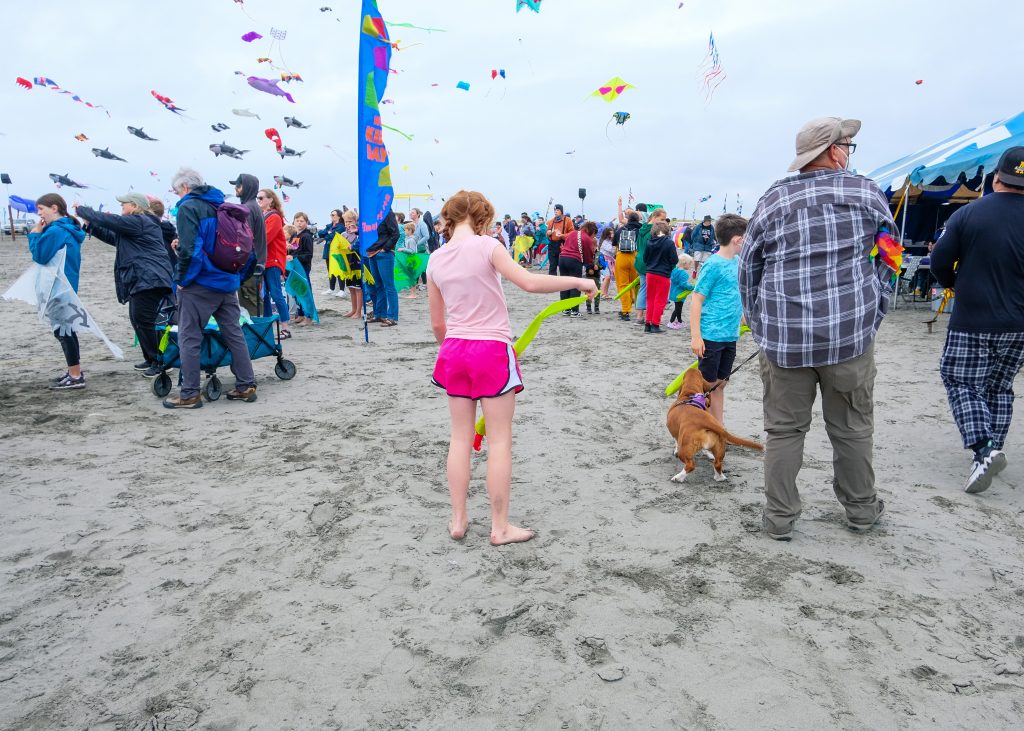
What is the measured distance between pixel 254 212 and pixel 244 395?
2.16 m

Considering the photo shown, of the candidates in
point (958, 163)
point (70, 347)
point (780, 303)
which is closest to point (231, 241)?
point (70, 347)

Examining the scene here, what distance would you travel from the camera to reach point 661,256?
9.91 meters

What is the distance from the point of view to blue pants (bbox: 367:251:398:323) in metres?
10.2

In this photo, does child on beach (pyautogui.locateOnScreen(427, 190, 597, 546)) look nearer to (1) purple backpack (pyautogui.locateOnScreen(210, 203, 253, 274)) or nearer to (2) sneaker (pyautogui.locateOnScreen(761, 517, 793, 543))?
(2) sneaker (pyautogui.locateOnScreen(761, 517, 793, 543))

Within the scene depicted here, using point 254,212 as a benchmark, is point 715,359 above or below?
below

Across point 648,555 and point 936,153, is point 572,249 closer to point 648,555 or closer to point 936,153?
point 936,153

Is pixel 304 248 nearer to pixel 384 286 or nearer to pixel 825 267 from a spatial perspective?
pixel 384 286

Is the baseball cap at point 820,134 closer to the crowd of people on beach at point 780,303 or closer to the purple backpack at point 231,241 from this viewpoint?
the crowd of people on beach at point 780,303

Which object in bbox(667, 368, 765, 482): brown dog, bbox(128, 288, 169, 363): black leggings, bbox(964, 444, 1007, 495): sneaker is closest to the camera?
bbox(964, 444, 1007, 495): sneaker

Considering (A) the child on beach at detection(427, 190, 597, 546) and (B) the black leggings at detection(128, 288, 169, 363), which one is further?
(B) the black leggings at detection(128, 288, 169, 363)

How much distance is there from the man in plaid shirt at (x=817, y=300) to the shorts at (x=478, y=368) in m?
1.31

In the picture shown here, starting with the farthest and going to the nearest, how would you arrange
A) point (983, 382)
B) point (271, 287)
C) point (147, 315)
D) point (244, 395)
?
point (271, 287) → point (147, 315) → point (244, 395) → point (983, 382)

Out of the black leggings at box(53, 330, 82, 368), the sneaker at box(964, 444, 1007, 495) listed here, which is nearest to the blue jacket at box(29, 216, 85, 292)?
the black leggings at box(53, 330, 82, 368)

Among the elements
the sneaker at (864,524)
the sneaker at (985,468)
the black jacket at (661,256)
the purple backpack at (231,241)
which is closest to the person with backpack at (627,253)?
the black jacket at (661,256)
